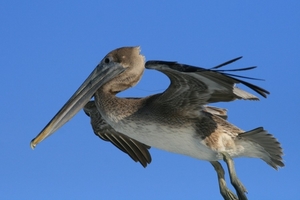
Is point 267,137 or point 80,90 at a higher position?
point 80,90

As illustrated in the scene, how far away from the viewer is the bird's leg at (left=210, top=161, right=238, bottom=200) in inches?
350

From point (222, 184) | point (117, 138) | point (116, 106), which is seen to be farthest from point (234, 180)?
point (117, 138)

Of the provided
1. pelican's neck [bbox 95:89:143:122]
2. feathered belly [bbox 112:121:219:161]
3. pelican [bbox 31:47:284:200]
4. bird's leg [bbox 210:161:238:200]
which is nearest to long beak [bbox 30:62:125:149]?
pelican [bbox 31:47:284:200]

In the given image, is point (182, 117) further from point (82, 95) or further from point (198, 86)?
point (82, 95)

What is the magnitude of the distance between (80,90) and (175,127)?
5.73 feet

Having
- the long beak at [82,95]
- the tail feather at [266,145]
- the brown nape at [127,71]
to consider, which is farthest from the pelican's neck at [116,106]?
the tail feather at [266,145]

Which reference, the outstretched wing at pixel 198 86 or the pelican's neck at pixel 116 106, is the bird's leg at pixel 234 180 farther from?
the pelican's neck at pixel 116 106

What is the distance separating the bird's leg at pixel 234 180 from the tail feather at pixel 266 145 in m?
0.39

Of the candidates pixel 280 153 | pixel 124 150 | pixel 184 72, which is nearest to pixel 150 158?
pixel 124 150

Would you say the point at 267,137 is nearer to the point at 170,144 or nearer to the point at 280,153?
the point at 280,153

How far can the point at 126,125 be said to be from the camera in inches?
326

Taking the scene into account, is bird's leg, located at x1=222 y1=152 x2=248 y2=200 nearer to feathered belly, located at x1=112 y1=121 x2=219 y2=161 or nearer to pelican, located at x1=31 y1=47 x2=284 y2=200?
pelican, located at x1=31 y1=47 x2=284 y2=200

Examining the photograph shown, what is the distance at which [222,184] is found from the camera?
8.99 metres

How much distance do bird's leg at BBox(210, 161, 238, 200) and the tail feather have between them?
576mm
